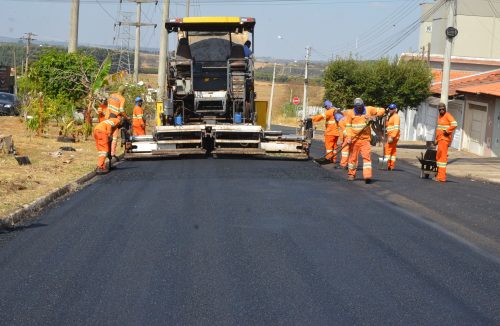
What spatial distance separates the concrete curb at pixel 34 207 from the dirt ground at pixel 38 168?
0.12 m

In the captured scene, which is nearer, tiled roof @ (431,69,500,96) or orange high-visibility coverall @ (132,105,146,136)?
orange high-visibility coverall @ (132,105,146,136)

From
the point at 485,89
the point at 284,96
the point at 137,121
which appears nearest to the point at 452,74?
the point at 485,89

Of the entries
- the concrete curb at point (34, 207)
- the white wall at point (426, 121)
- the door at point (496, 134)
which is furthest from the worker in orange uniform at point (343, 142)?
the white wall at point (426, 121)

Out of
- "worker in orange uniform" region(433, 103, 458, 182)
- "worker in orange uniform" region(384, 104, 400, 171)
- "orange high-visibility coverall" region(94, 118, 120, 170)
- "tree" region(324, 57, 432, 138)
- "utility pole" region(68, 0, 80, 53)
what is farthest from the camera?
"tree" region(324, 57, 432, 138)

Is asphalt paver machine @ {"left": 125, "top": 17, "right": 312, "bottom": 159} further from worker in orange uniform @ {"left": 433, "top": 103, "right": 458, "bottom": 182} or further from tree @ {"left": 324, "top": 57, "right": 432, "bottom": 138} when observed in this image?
tree @ {"left": 324, "top": 57, "right": 432, "bottom": 138}

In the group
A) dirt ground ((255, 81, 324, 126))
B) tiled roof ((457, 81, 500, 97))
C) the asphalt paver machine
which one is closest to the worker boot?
the asphalt paver machine

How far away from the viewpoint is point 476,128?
34.7 meters

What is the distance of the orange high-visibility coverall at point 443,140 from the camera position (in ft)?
53.1

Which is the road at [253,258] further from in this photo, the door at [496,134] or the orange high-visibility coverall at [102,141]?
the door at [496,134]

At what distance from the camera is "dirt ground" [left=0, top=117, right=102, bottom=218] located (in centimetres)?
1199

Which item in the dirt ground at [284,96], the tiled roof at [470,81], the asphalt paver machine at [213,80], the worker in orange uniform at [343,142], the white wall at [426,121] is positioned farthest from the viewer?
the dirt ground at [284,96]

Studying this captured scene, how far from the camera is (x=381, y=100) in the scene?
39.2 meters

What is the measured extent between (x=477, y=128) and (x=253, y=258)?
92.9 feet

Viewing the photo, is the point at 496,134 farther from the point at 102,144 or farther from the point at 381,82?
the point at 102,144
